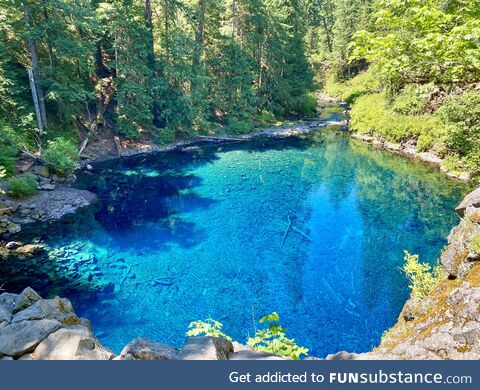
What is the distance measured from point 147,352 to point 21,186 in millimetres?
15686

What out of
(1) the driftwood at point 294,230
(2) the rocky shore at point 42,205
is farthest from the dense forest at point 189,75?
(1) the driftwood at point 294,230

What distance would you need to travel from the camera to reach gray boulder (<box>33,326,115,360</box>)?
5336 millimetres

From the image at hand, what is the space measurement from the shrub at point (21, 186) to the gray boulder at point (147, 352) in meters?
15.0

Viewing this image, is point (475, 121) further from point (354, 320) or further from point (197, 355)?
point (197, 355)

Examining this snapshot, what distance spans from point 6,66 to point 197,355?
2378 centimetres

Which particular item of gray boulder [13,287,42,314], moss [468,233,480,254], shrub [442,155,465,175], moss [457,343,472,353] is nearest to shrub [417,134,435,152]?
shrub [442,155,465,175]

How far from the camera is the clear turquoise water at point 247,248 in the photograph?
1073cm

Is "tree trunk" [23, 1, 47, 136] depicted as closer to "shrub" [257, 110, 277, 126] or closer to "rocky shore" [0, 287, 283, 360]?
"rocky shore" [0, 287, 283, 360]

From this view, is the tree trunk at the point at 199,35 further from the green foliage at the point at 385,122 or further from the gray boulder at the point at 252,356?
the gray boulder at the point at 252,356

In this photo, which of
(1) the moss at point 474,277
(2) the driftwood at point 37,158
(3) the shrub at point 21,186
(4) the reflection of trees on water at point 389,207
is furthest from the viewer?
(2) the driftwood at point 37,158

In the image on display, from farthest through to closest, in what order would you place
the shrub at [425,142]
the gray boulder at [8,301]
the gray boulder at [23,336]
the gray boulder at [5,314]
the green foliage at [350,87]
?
the green foliage at [350,87] → the shrub at [425,142] → the gray boulder at [8,301] → the gray boulder at [5,314] → the gray boulder at [23,336]

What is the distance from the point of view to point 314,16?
76.2 meters

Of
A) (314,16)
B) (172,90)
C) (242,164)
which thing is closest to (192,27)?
(172,90)
